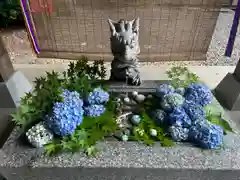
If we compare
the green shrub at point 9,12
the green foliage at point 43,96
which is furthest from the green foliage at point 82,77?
the green shrub at point 9,12

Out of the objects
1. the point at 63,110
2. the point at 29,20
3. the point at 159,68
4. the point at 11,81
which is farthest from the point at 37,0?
the point at 63,110

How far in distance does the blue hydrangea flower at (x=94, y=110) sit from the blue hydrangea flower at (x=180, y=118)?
10.8 inches

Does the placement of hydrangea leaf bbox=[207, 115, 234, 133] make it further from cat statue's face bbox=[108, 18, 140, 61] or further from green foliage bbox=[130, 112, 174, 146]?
cat statue's face bbox=[108, 18, 140, 61]

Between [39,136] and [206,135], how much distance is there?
0.58 meters

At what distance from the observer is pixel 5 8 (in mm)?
2861

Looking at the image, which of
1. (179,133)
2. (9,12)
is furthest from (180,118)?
(9,12)

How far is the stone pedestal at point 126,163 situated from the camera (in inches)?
33.2

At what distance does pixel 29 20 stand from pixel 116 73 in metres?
1.20

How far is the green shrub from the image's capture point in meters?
2.85

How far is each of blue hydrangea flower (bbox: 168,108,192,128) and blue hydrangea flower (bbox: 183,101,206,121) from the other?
0.07ft

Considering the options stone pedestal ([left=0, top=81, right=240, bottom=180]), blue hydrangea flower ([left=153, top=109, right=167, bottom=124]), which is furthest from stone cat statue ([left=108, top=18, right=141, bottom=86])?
stone pedestal ([left=0, top=81, right=240, bottom=180])

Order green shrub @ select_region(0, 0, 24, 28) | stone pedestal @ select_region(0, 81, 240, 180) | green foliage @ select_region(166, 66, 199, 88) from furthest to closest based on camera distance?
green shrub @ select_region(0, 0, 24, 28)
green foliage @ select_region(166, 66, 199, 88)
stone pedestal @ select_region(0, 81, 240, 180)

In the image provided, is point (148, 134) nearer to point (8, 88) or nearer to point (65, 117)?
point (65, 117)

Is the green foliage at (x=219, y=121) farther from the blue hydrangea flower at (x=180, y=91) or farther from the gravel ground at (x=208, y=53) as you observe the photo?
the gravel ground at (x=208, y=53)
